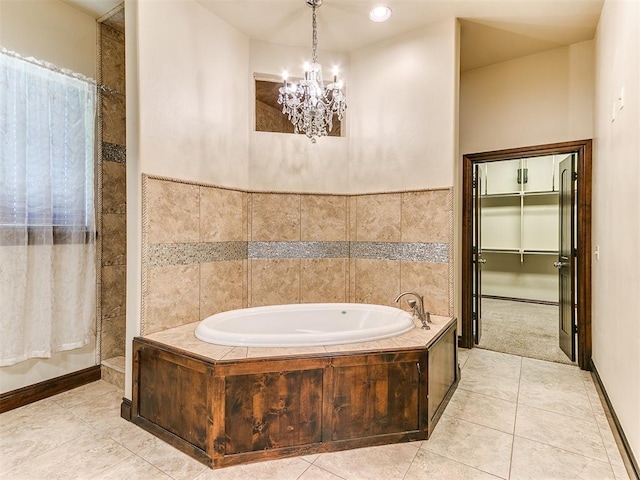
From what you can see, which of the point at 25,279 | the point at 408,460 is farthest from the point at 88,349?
the point at 408,460

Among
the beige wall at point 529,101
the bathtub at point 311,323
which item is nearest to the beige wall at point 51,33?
the bathtub at point 311,323

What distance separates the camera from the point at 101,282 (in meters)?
→ 2.81

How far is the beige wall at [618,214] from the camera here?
1694mm

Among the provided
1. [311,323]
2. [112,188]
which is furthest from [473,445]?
[112,188]

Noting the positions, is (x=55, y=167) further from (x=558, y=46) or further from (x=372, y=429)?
(x=558, y=46)

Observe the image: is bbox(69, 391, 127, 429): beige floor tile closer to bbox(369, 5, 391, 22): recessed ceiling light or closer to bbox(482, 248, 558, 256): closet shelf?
bbox(369, 5, 391, 22): recessed ceiling light

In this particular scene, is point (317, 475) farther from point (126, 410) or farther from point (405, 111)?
point (405, 111)

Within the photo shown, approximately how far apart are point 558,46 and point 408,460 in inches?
147

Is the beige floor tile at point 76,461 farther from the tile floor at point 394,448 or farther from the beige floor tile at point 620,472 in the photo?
the beige floor tile at point 620,472

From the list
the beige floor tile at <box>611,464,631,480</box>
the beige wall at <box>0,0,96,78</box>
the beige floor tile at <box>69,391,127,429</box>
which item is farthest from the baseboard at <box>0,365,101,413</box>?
the beige floor tile at <box>611,464,631,480</box>

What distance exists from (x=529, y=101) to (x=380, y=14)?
1.75 m

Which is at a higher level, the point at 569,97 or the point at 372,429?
the point at 569,97

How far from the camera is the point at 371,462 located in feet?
5.76

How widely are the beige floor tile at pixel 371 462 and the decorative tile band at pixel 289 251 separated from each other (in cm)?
149
